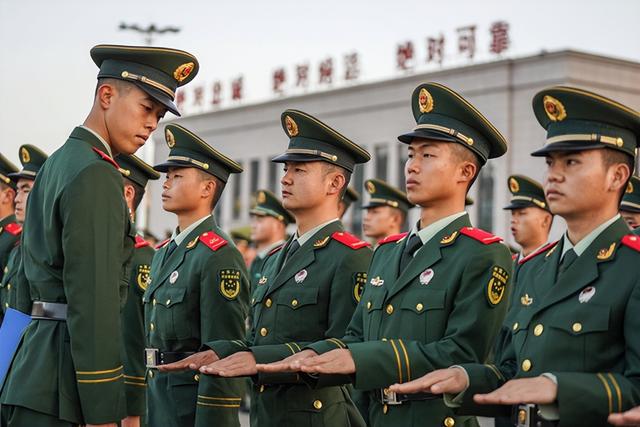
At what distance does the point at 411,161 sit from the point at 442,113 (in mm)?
271

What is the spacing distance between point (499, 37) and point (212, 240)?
27.1 m

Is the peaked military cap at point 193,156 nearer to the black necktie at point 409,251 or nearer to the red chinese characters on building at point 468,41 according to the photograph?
the black necktie at point 409,251

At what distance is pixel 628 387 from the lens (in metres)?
3.26

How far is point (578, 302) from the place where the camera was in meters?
3.50

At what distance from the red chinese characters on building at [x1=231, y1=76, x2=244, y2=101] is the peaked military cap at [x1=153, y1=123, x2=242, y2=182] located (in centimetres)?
3600

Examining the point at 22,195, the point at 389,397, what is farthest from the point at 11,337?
the point at 22,195

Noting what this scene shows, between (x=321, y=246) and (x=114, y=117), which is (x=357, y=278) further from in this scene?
(x=114, y=117)

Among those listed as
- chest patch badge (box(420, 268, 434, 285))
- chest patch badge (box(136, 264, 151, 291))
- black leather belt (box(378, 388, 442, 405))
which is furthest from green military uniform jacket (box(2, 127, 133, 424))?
chest patch badge (box(136, 264, 151, 291))

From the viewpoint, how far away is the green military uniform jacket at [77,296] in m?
3.52

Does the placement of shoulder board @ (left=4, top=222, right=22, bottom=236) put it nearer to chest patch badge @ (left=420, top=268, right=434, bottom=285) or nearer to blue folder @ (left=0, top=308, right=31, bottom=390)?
blue folder @ (left=0, top=308, right=31, bottom=390)

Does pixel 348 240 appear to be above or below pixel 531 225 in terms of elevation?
below

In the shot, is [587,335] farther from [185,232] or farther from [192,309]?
[185,232]

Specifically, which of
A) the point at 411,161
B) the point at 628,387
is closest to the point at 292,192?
the point at 411,161

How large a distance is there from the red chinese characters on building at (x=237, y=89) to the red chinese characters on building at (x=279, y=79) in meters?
2.74
